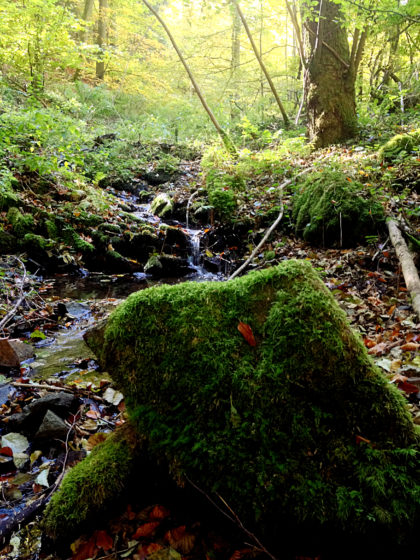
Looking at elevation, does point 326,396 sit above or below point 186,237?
above

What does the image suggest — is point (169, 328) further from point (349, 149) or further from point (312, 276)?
point (349, 149)

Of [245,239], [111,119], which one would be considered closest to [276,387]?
[245,239]

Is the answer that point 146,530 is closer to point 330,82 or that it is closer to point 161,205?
point 161,205

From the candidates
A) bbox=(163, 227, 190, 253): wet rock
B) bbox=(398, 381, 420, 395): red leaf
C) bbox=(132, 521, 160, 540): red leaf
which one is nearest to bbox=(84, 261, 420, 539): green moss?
bbox=(132, 521, 160, 540): red leaf

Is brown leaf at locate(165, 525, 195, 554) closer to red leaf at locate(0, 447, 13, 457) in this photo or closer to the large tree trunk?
red leaf at locate(0, 447, 13, 457)

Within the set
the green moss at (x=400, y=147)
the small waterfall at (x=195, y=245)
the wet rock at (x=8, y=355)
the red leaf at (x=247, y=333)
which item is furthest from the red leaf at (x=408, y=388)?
the small waterfall at (x=195, y=245)

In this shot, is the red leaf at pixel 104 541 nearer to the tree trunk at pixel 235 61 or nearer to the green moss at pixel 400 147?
the green moss at pixel 400 147

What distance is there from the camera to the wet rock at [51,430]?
2625 mm

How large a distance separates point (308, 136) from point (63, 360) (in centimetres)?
995

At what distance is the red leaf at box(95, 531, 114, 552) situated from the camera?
5.46 ft

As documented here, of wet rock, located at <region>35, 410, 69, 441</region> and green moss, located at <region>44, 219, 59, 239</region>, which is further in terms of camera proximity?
green moss, located at <region>44, 219, 59, 239</region>

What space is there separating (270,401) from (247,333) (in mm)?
392

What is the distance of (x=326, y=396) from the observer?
1.65 metres

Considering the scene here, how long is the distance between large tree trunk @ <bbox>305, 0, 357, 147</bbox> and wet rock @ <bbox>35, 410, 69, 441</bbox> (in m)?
9.70
